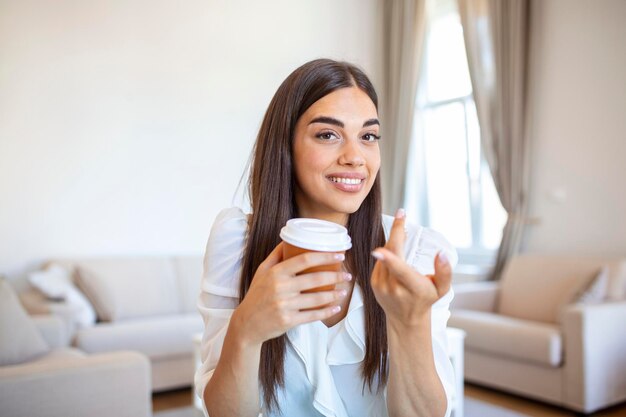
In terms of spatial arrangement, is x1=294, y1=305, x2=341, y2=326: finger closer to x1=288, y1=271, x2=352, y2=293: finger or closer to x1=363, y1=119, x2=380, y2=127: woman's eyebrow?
x1=288, y1=271, x2=352, y2=293: finger

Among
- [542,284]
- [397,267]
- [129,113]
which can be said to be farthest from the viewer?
[129,113]

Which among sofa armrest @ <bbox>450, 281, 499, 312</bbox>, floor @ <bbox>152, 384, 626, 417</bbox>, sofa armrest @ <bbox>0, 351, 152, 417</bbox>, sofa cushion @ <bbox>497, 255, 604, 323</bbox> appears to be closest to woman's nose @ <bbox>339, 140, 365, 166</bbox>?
sofa armrest @ <bbox>0, 351, 152, 417</bbox>

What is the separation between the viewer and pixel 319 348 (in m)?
1.06

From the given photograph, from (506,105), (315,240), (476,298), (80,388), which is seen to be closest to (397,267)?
(315,240)

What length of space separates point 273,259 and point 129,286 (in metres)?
3.40

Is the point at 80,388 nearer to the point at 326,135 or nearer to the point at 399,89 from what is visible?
the point at 326,135

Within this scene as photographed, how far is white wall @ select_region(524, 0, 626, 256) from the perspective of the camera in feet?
12.6

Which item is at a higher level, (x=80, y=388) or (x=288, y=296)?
(x=288, y=296)

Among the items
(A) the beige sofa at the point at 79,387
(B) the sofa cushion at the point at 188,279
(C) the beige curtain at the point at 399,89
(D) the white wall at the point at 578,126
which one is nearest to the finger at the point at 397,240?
(A) the beige sofa at the point at 79,387

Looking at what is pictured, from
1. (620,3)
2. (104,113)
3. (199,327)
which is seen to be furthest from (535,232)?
(104,113)

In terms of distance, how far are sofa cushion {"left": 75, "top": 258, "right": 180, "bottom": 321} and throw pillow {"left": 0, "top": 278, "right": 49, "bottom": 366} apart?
110cm

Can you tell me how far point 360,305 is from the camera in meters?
1.09

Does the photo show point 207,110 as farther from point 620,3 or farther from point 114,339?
point 620,3

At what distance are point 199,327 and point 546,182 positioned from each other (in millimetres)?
2699
